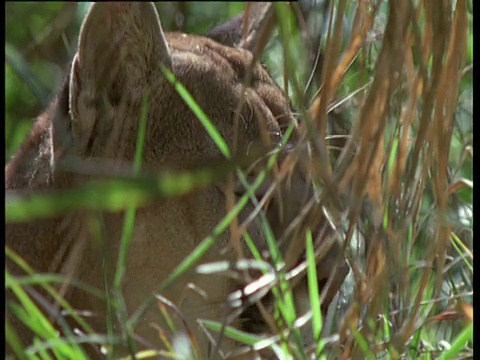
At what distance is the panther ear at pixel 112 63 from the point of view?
150 cm

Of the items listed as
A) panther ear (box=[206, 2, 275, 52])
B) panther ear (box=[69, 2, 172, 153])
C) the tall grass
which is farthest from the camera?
panther ear (box=[206, 2, 275, 52])

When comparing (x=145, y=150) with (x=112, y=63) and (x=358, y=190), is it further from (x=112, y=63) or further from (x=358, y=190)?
(x=358, y=190)

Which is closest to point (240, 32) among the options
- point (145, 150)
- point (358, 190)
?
point (145, 150)

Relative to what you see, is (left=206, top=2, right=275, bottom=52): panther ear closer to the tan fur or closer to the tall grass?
the tan fur

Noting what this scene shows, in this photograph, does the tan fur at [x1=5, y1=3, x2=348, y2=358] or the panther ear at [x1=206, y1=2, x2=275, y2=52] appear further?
the panther ear at [x1=206, y1=2, x2=275, y2=52]

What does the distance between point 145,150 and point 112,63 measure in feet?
0.67

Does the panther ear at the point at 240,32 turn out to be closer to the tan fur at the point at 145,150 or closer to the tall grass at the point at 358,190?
the tan fur at the point at 145,150

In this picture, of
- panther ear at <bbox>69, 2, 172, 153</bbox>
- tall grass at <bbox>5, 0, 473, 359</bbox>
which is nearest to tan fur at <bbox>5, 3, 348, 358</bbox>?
panther ear at <bbox>69, 2, 172, 153</bbox>

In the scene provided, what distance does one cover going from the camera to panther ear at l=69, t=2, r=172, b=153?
4.93 feet

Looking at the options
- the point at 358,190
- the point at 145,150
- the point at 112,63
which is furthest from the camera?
the point at 145,150

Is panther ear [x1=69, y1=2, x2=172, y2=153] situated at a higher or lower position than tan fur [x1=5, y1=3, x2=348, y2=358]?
higher

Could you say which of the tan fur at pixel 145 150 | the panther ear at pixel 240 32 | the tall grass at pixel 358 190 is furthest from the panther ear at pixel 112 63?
the panther ear at pixel 240 32

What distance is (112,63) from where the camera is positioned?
5.23 feet

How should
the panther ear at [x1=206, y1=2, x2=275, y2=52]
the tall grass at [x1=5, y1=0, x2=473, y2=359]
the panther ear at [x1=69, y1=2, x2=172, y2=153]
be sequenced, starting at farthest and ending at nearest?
the panther ear at [x1=206, y1=2, x2=275, y2=52] < the panther ear at [x1=69, y1=2, x2=172, y2=153] < the tall grass at [x1=5, y1=0, x2=473, y2=359]
